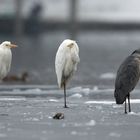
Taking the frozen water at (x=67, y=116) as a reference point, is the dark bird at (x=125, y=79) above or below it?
above

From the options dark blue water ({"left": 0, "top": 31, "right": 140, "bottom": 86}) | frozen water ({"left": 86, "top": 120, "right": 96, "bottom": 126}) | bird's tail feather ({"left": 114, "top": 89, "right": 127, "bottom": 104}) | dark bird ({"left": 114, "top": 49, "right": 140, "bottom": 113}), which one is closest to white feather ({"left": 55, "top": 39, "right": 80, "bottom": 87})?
dark bird ({"left": 114, "top": 49, "right": 140, "bottom": 113})

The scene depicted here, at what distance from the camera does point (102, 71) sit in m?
28.3

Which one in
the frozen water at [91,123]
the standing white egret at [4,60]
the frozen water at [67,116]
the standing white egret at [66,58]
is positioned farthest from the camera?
the standing white egret at [4,60]

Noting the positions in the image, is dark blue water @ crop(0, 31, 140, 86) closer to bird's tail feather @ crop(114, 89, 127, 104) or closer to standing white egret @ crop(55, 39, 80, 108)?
standing white egret @ crop(55, 39, 80, 108)

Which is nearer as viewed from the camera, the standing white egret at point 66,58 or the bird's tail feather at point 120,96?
the bird's tail feather at point 120,96

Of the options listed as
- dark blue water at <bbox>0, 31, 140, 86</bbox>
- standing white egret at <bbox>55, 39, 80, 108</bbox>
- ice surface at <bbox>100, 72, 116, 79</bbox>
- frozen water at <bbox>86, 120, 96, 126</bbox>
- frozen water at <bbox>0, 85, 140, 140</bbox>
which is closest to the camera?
frozen water at <bbox>0, 85, 140, 140</bbox>

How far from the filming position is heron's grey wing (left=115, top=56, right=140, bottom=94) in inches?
635

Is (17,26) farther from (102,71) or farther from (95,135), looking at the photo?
(95,135)

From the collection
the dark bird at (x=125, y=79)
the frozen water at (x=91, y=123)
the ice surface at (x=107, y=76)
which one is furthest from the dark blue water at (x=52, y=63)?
the frozen water at (x=91, y=123)

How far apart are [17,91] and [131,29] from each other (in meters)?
44.2

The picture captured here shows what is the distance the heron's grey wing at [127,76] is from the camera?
53.0ft

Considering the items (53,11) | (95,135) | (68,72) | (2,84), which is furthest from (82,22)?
(95,135)

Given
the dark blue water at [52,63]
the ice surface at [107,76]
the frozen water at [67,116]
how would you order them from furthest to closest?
the ice surface at [107,76] → the dark blue water at [52,63] → the frozen water at [67,116]

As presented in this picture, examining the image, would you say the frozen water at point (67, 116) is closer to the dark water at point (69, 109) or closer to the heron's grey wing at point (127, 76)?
the dark water at point (69, 109)
